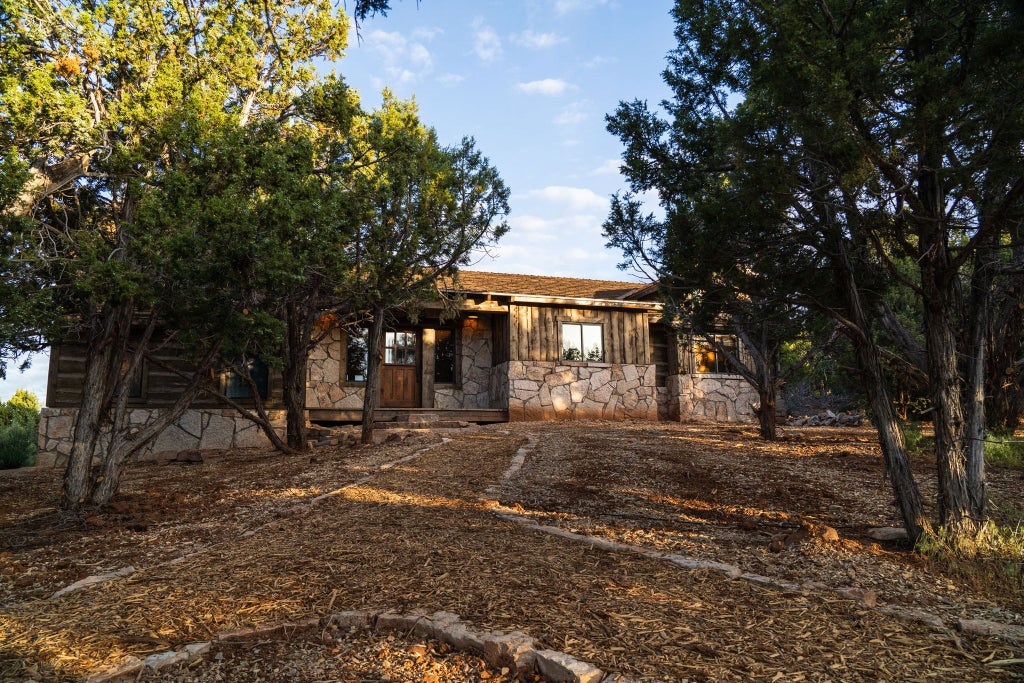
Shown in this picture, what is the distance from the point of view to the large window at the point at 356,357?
15688 mm

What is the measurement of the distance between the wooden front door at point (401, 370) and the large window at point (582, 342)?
4283 millimetres

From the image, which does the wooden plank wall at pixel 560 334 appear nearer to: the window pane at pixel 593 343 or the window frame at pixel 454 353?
the window pane at pixel 593 343

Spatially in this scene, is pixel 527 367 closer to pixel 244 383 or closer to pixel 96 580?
pixel 244 383

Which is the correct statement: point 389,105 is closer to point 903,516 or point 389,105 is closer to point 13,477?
point 13,477

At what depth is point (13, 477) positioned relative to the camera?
10.2 meters

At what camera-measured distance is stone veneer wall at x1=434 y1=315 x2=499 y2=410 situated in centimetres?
1658

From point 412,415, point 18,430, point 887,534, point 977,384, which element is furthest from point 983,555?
point 18,430

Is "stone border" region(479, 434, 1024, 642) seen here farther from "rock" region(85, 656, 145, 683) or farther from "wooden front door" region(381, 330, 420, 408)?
"wooden front door" region(381, 330, 420, 408)

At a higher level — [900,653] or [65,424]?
[65,424]

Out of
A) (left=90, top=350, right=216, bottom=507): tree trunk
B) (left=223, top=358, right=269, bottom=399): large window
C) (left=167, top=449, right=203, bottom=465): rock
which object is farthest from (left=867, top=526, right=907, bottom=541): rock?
(left=223, top=358, right=269, bottom=399): large window

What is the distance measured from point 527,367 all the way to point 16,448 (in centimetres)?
1235

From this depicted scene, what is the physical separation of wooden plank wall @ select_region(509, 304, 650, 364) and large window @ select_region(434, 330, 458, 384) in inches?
82.2

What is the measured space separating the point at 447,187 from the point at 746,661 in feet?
29.8

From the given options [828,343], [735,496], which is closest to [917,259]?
[735,496]
